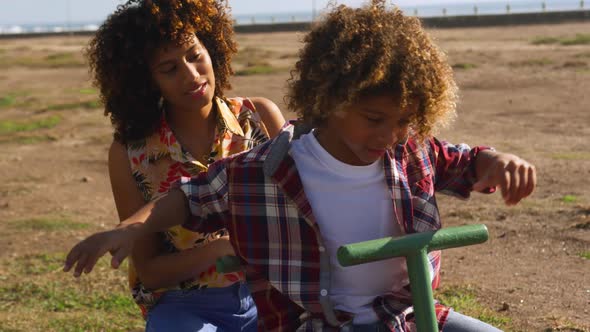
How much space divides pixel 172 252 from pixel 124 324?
180cm

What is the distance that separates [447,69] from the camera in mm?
2643

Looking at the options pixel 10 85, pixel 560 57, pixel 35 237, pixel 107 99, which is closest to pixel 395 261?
pixel 107 99

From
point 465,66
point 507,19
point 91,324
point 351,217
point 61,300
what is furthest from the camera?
point 507,19

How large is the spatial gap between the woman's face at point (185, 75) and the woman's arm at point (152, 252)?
26 cm

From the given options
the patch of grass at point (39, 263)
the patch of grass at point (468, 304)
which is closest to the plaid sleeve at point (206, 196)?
the patch of grass at point (468, 304)

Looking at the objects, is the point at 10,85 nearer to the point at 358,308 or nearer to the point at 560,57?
the point at 560,57

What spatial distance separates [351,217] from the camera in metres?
2.65

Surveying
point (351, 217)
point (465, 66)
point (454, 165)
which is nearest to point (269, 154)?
point (351, 217)

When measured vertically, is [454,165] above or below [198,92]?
below

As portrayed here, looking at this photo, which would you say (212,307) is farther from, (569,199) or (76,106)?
(76,106)

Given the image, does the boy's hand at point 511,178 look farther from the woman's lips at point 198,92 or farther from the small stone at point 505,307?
the small stone at point 505,307

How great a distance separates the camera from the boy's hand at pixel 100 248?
7.82 feet

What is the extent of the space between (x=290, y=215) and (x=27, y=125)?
11241 millimetres

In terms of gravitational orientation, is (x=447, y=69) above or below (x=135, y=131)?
above
